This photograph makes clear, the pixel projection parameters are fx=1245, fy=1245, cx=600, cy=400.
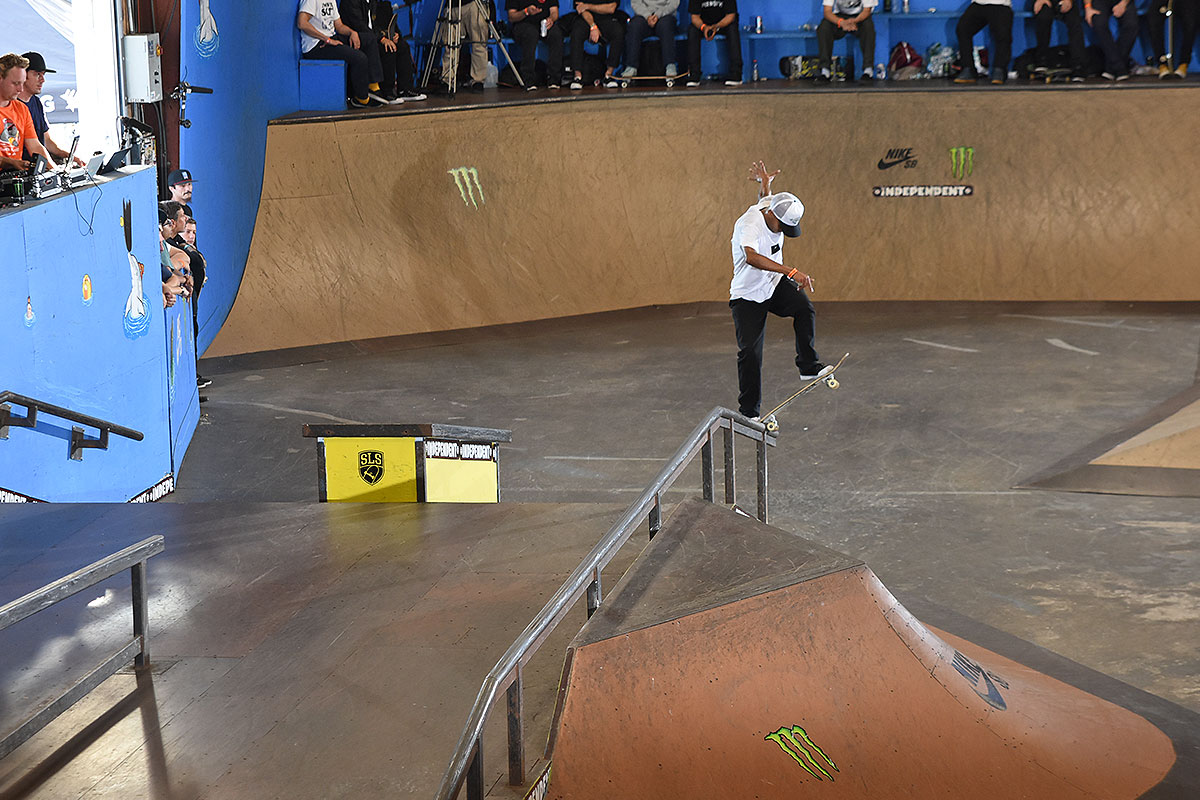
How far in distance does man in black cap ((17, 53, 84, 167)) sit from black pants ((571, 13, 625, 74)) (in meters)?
8.65

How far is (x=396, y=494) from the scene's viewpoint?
798 cm

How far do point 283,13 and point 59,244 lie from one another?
7.35m

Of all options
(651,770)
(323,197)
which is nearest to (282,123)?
(323,197)

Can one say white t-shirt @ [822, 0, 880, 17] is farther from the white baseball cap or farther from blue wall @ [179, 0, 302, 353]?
the white baseball cap

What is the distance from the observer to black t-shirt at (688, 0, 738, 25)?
1734 centimetres

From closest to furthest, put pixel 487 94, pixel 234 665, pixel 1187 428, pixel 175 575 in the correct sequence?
pixel 234 665
pixel 175 575
pixel 1187 428
pixel 487 94

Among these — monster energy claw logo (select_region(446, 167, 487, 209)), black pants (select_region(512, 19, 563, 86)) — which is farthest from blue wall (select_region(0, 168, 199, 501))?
black pants (select_region(512, 19, 563, 86))

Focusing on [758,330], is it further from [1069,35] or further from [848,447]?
[1069,35]

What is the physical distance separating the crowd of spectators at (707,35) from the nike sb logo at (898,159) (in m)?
1.96

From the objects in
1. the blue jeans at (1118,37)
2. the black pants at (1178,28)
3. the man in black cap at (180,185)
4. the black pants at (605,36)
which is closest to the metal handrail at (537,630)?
the man in black cap at (180,185)

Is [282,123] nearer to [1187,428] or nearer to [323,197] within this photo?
[323,197]

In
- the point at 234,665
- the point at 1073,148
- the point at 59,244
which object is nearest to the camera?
the point at 234,665

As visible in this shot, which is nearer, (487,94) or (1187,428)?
(1187,428)

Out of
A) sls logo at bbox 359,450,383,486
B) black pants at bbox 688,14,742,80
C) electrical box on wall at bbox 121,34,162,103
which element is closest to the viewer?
sls logo at bbox 359,450,383,486
